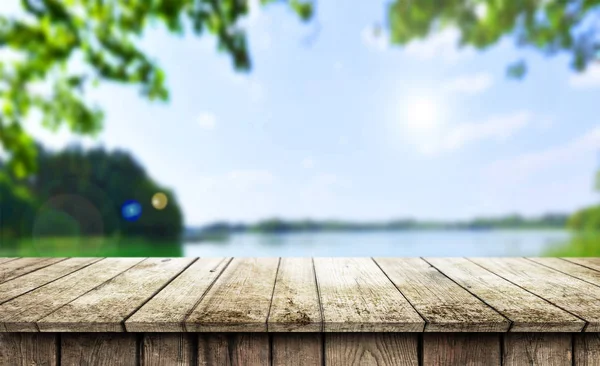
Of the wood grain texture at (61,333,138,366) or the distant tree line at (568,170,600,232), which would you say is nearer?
the wood grain texture at (61,333,138,366)

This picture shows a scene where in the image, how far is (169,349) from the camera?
124cm

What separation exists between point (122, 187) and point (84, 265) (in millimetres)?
10327

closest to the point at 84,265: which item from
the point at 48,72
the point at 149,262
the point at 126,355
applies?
the point at 149,262

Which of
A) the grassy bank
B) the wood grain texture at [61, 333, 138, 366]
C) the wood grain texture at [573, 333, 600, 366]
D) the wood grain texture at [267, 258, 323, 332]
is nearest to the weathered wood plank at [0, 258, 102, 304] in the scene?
the wood grain texture at [61, 333, 138, 366]

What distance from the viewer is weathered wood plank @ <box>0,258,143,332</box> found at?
1.22 m

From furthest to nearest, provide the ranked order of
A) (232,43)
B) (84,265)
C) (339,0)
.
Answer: (339,0) → (232,43) → (84,265)

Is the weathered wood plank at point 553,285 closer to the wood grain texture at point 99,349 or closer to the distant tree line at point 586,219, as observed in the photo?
the wood grain texture at point 99,349

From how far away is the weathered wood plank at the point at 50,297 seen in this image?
122 cm

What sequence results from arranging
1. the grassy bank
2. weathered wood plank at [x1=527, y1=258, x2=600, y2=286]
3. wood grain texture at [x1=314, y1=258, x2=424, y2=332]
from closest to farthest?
1. wood grain texture at [x1=314, y1=258, x2=424, y2=332]
2. weathered wood plank at [x1=527, y1=258, x2=600, y2=286]
3. the grassy bank

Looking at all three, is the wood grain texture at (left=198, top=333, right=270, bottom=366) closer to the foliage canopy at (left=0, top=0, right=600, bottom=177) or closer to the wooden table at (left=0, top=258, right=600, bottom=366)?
the wooden table at (left=0, top=258, right=600, bottom=366)

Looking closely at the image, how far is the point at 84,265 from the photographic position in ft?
6.40

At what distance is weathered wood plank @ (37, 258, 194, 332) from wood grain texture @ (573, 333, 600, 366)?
1174 millimetres

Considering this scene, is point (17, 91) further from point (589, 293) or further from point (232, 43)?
point (589, 293)

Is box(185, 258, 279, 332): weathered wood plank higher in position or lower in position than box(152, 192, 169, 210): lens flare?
lower
